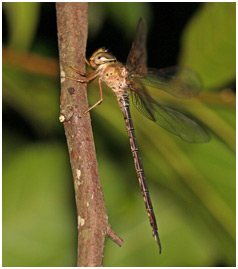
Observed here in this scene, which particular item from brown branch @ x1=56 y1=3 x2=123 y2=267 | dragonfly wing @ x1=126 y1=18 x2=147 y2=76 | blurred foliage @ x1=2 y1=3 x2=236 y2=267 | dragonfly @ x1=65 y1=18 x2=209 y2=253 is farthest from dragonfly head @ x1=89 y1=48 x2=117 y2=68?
brown branch @ x1=56 y1=3 x2=123 y2=267

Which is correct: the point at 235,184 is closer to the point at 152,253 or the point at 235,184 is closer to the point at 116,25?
the point at 152,253

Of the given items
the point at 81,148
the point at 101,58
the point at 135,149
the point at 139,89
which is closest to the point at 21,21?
the point at 101,58

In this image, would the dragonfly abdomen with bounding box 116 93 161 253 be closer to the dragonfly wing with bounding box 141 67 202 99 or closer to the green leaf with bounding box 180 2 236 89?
the dragonfly wing with bounding box 141 67 202 99

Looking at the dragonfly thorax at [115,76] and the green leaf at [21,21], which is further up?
the green leaf at [21,21]

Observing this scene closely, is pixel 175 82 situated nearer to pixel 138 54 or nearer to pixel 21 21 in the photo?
pixel 138 54

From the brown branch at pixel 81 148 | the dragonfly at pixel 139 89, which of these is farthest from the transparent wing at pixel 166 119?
the brown branch at pixel 81 148

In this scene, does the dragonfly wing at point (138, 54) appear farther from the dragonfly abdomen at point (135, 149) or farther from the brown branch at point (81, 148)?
the brown branch at point (81, 148)
